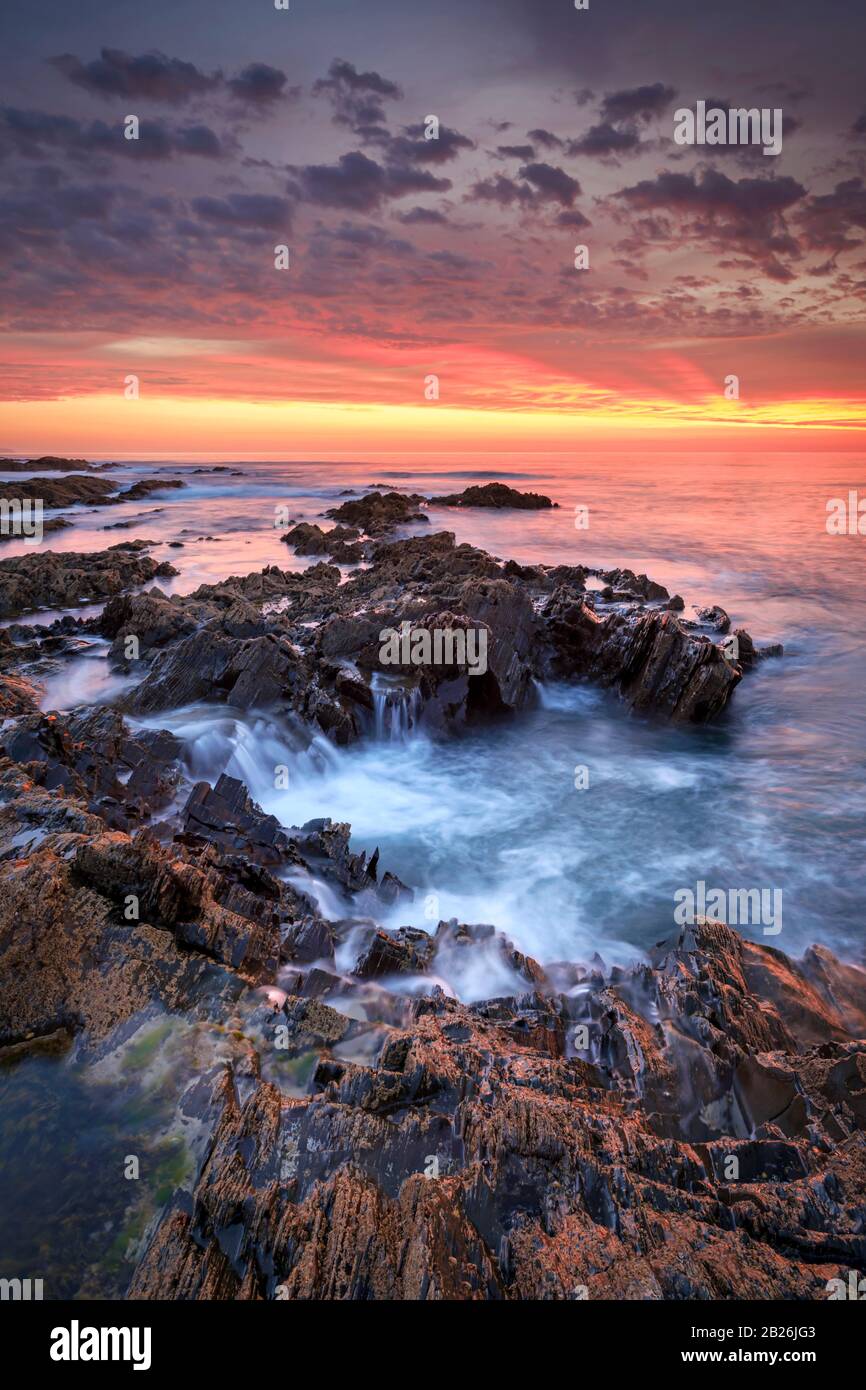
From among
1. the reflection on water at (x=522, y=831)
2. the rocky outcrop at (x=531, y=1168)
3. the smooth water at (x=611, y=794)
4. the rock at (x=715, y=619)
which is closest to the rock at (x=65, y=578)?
the reflection on water at (x=522, y=831)

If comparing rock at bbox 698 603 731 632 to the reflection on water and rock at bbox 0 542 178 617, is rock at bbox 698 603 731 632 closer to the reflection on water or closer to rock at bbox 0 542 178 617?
the reflection on water

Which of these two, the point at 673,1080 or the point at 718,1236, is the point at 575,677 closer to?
the point at 673,1080

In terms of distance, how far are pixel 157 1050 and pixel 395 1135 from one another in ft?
6.49

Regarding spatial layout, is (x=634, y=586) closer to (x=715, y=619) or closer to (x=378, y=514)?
(x=715, y=619)

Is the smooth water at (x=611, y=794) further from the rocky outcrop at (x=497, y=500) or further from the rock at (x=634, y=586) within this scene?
Result: the rocky outcrop at (x=497, y=500)

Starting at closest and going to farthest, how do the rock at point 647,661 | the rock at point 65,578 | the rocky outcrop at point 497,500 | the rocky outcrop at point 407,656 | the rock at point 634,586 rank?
the rocky outcrop at point 407,656
the rock at point 647,661
the rock at point 65,578
the rock at point 634,586
the rocky outcrop at point 497,500

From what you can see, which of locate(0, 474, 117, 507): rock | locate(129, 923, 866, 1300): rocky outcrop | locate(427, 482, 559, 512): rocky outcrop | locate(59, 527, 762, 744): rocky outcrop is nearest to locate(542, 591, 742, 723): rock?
locate(59, 527, 762, 744): rocky outcrop

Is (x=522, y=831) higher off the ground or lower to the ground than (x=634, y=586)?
lower

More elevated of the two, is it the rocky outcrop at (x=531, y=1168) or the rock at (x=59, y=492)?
the rock at (x=59, y=492)

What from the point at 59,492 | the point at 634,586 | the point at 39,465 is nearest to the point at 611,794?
the point at 634,586

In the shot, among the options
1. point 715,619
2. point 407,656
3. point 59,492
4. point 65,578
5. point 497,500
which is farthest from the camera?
point 497,500

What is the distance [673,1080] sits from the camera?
235 inches
